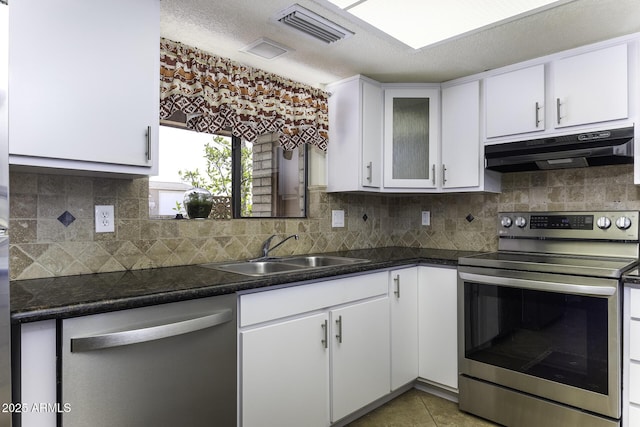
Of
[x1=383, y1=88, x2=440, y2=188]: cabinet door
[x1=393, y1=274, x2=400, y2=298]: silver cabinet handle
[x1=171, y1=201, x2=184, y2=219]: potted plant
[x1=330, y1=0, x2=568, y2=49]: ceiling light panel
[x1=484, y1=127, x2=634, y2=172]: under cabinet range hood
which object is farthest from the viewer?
[x1=383, y1=88, x2=440, y2=188]: cabinet door

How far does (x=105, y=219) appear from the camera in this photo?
1815mm

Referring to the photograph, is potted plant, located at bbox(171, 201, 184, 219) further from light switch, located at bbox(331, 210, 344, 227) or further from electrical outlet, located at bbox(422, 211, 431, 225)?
electrical outlet, located at bbox(422, 211, 431, 225)

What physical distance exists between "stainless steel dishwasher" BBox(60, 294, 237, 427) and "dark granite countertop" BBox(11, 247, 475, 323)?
4 centimetres

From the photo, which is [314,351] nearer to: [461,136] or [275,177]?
[275,177]

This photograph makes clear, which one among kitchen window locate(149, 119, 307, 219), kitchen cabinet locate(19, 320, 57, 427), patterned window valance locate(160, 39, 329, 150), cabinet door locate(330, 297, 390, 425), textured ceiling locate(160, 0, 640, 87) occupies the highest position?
textured ceiling locate(160, 0, 640, 87)

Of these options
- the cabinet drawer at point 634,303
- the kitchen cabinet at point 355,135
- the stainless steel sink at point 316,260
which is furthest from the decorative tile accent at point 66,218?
the cabinet drawer at point 634,303

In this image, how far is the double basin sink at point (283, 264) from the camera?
7.13ft

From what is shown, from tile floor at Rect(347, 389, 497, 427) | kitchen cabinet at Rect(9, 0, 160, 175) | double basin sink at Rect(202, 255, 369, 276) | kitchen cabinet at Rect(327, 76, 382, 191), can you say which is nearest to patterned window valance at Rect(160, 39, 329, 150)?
kitchen cabinet at Rect(327, 76, 382, 191)

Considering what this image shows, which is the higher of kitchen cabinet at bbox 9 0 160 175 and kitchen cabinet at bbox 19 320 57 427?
kitchen cabinet at bbox 9 0 160 175

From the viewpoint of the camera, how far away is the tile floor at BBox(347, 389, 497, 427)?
217 centimetres

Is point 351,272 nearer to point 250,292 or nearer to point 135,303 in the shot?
point 250,292

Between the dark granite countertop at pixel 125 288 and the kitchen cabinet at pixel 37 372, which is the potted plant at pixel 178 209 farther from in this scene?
the kitchen cabinet at pixel 37 372

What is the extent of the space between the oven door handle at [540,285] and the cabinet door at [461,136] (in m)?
0.66

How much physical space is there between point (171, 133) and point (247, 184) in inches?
21.4
